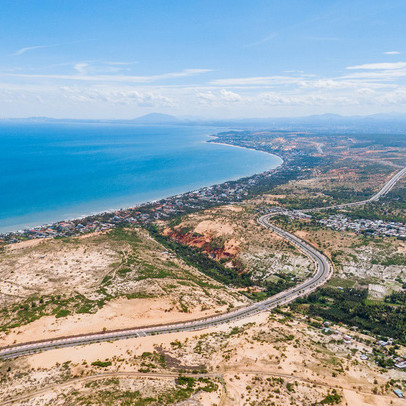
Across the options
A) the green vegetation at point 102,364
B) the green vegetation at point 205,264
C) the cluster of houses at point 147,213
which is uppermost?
the green vegetation at point 102,364

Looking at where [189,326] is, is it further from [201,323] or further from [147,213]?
Answer: [147,213]

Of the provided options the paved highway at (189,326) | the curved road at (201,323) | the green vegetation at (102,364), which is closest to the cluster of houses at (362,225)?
the curved road at (201,323)

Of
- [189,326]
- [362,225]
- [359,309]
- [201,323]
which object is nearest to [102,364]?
[189,326]

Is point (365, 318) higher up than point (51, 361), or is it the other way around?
point (51, 361)

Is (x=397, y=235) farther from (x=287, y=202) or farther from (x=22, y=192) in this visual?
(x=22, y=192)

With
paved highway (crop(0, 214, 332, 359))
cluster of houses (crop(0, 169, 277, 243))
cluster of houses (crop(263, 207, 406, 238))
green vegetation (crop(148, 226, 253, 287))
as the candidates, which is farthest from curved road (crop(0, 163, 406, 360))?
cluster of houses (crop(0, 169, 277, 243))

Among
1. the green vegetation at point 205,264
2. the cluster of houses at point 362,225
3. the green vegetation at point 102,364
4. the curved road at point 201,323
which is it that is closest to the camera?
the green vegetation at point 102,364

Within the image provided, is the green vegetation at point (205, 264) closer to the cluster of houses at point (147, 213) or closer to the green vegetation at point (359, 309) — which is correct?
the green vegetation at point (359, 309)

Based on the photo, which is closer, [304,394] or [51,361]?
[304,394]

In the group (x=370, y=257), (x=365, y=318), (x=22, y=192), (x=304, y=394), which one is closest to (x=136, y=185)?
(x=22, y=192)
